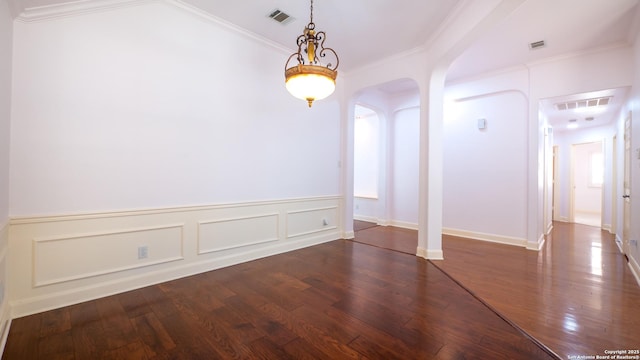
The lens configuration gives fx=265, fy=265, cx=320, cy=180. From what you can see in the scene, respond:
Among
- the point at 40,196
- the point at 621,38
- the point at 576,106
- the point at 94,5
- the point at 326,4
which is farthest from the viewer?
the point at 576,106

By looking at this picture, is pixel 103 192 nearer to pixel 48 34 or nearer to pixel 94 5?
pixel 48 34

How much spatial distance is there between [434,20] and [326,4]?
1.34 metres

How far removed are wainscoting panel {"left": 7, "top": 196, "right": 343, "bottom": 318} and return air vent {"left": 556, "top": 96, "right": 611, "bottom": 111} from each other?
17.1 feet

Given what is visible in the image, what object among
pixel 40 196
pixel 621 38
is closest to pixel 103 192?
pixel 40 196

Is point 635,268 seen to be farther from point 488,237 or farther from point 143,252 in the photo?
point 143,252

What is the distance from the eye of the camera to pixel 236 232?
11.6 feet

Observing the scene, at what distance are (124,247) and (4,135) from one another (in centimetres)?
128

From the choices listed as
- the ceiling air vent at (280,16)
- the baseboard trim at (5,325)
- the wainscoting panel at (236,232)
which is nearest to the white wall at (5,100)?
the baseboard trim at (5,325)

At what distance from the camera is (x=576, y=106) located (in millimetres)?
4785

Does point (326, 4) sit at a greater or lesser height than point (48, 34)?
greater

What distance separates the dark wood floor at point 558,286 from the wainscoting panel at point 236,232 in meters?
1.88

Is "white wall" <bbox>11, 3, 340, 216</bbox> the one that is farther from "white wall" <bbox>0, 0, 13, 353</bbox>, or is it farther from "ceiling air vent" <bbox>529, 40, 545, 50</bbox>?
"ceiling air vent" <bbox>529, 40, 545, 50</bbox>

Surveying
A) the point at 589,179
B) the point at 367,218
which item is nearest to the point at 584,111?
the point at 367,218

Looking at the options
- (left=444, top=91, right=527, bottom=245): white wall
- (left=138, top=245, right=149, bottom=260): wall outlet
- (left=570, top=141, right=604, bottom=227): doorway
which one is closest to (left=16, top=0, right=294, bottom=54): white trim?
(left=138, top=245, right=149, bottom=260): wall outlet
